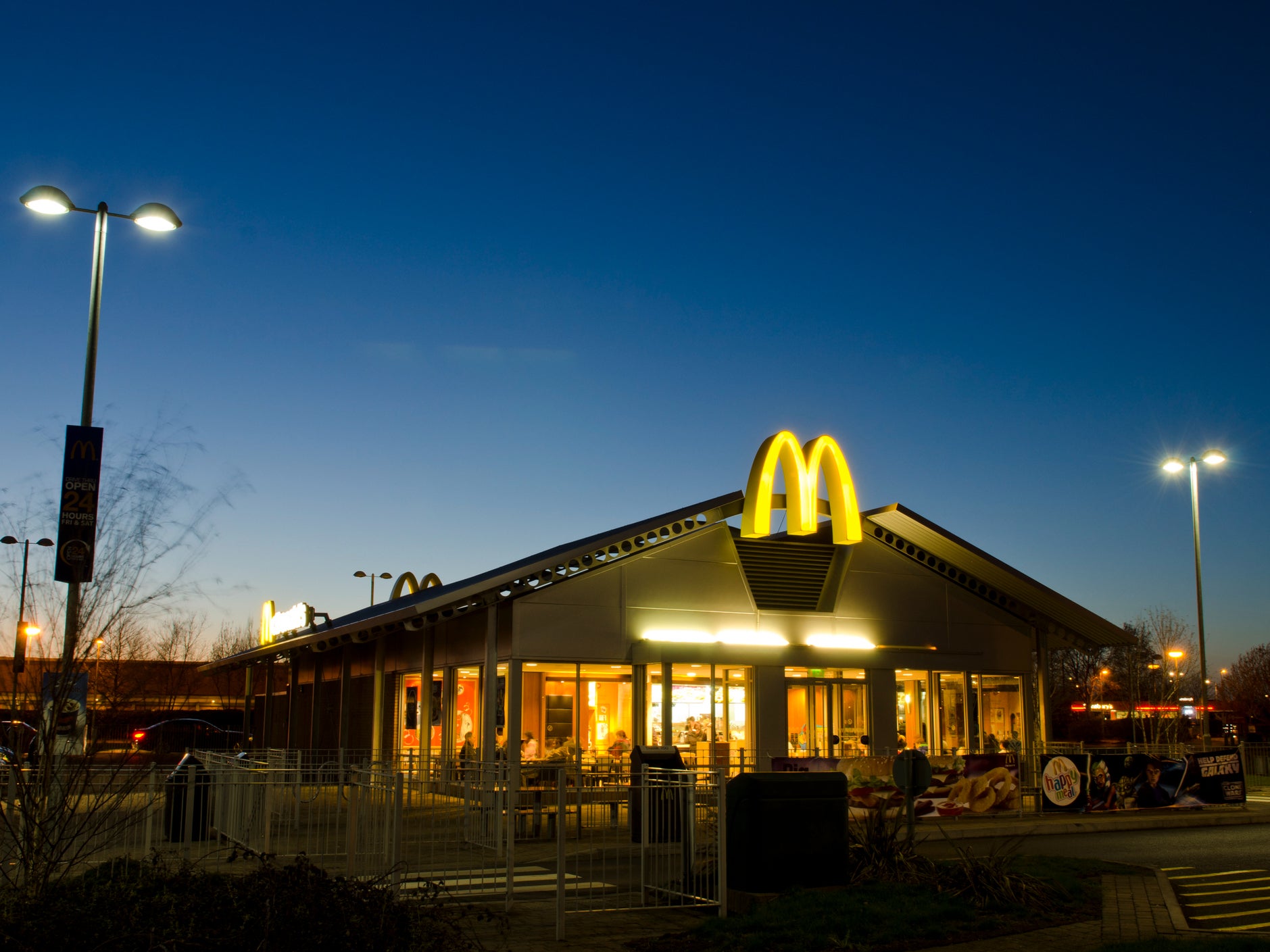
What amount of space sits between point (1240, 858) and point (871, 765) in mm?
5819

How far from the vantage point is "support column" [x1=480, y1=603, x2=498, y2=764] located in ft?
75.2

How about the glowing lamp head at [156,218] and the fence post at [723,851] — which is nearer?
the fence post at [723,851]

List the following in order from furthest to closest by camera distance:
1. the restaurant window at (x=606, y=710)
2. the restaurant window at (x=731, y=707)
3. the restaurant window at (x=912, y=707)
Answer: the restaurant window at (x=912, y=707)
the restaurant window at (x=731, y=707)
the restaurant window at (x=606, y=710)

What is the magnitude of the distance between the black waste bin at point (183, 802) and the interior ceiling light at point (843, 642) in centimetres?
1368

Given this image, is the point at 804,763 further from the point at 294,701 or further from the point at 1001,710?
the point at 294,701

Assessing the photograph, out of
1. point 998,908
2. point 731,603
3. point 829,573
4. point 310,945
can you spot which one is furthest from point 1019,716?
point 310,945

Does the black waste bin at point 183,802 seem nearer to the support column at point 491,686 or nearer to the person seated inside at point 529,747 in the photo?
the support column at point 491,686

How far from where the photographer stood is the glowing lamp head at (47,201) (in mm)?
14469

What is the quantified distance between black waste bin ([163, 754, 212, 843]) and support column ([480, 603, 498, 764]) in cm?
596

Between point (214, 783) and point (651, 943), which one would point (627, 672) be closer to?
point (214, 783)

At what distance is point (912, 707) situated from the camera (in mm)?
28406

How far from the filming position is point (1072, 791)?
72.9 ft

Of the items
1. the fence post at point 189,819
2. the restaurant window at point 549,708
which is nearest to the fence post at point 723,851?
the fence post at point 189,819

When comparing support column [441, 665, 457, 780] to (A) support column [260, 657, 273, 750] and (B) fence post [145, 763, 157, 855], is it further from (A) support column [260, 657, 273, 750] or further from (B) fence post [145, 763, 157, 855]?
(A) support column [260, 657, 273, 750]
